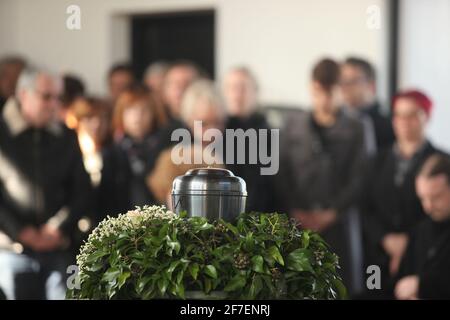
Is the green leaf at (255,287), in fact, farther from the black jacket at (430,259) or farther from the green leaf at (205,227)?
the black jacket at (430,259)

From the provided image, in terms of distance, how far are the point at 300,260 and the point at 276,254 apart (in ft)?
0.19

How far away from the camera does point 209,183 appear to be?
2225 millimetres

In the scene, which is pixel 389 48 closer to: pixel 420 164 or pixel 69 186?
pixel 420 164

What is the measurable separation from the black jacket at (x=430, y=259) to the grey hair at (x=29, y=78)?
2.22m

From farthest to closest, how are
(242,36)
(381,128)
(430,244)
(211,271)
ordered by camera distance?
(242,36)
(381,128)
(430,244)
(211,271)

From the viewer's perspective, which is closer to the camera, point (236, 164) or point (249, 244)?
point (249, 244)

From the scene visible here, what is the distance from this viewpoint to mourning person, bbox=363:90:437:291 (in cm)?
565

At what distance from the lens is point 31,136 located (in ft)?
19.2

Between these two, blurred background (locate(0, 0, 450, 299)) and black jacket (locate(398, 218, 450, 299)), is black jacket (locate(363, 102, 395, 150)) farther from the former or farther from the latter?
black jacket (locate(398, 218, 450, 299))

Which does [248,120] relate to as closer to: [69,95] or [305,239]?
[69,95]

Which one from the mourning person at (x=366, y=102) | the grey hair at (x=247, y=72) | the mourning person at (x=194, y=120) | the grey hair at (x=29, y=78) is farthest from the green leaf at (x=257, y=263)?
the grey hair at (x=29, y=78)

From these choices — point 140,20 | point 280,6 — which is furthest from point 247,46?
point 140,20

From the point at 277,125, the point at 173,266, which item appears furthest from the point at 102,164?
the point at 173,266

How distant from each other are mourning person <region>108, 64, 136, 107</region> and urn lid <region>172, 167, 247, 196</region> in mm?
3826
